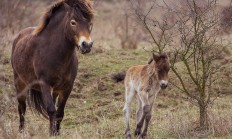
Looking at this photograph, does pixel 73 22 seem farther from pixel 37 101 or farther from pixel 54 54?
pixel 37 101

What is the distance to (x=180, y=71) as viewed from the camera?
1470cm

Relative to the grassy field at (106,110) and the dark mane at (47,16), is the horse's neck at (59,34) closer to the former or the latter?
the dark mane at (47,16)

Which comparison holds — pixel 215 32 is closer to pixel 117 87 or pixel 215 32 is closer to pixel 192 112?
pixel 192 112

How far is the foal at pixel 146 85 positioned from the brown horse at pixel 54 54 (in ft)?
3.51

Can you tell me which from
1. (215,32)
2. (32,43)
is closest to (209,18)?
(215,32)

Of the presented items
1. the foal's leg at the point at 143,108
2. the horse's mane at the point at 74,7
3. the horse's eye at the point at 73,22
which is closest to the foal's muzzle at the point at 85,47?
the horse's eye at the point at 73,22

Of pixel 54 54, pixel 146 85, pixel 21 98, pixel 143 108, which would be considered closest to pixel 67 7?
pixel 54 54

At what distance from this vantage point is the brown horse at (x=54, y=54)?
9883mm

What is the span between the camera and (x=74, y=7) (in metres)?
9.98

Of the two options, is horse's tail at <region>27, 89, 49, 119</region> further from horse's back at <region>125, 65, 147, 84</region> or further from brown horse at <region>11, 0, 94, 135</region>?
horse's back at <region>125, 65, 147, 84</region>

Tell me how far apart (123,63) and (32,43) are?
16.7 feet

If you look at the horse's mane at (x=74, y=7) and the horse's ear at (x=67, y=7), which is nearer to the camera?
the horse's mane at (x=74, y=7)

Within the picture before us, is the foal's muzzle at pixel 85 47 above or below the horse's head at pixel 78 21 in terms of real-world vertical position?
below

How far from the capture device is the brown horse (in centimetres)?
988
